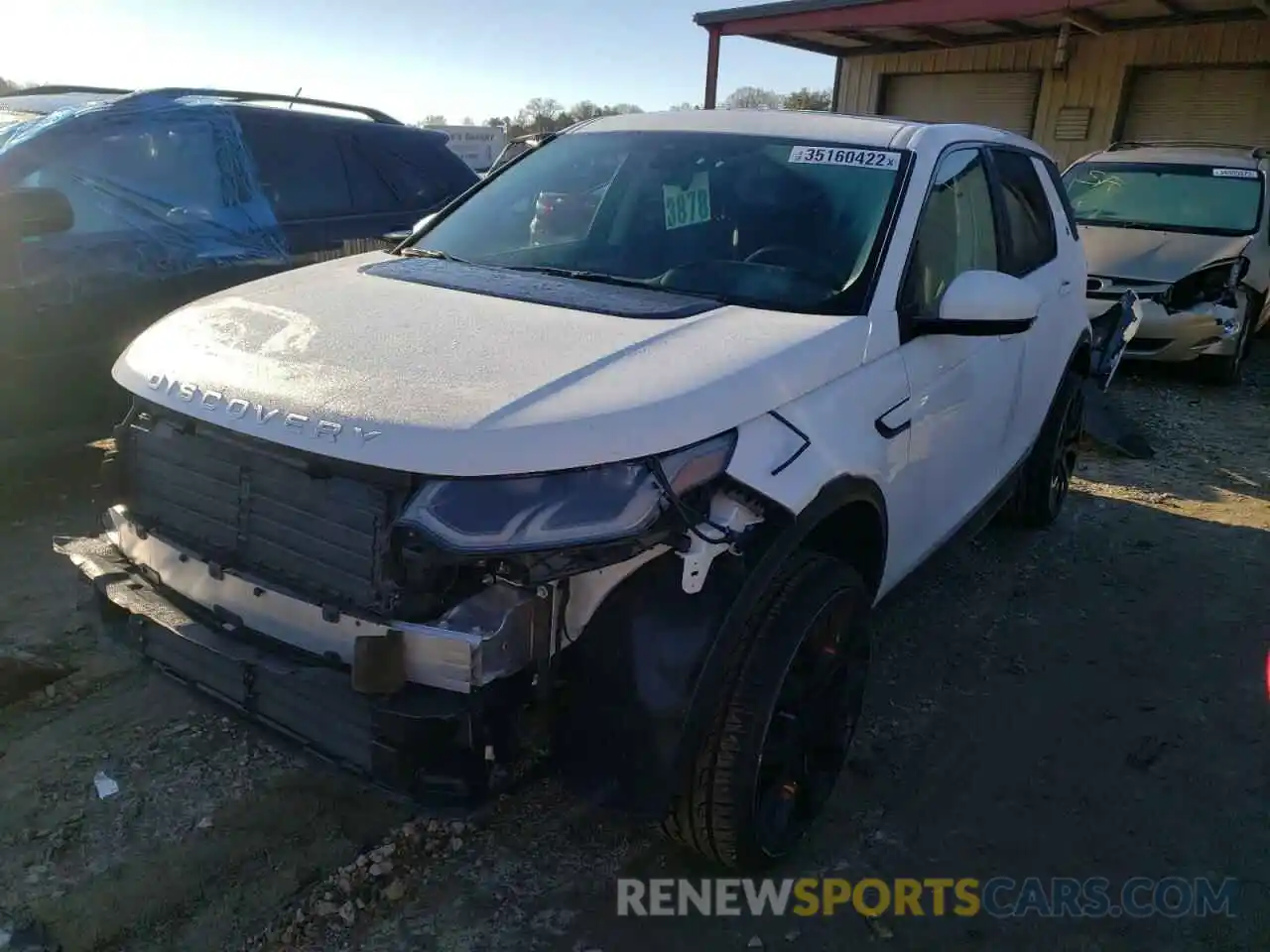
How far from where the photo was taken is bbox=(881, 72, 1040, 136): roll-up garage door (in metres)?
15.7

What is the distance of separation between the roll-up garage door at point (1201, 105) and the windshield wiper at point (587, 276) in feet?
44.7

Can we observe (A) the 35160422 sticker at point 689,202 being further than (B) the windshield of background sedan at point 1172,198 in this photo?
No

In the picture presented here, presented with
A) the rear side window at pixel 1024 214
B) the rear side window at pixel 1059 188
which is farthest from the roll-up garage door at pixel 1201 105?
the rear side window at pixel 1024 214

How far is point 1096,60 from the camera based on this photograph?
14578mm

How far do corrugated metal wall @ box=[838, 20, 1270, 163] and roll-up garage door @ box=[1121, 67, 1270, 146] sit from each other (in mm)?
229

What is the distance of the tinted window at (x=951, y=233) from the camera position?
9.91ft

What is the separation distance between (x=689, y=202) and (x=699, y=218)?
3.7 inches

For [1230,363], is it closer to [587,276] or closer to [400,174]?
[400,174]

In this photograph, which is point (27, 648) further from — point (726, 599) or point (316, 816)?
point (726, 599)

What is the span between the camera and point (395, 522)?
2043mm

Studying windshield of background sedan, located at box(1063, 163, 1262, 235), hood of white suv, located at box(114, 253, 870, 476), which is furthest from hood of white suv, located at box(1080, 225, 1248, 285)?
hood of white suv, located at box(114, 253, 870, 476)

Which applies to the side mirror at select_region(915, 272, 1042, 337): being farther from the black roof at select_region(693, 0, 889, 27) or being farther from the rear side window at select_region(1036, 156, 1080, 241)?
the black roof at select_region(693, 0, 889, 27)

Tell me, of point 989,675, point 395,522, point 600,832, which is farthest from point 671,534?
point 989,675

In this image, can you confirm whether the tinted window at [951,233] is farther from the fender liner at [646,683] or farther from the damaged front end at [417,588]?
the fender liner at [646,683]
